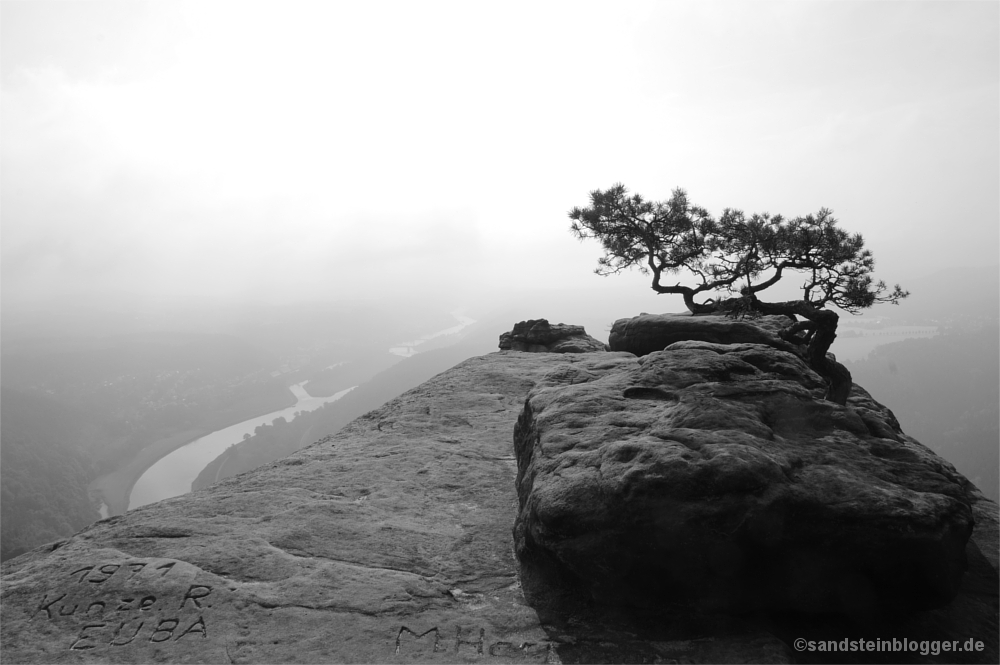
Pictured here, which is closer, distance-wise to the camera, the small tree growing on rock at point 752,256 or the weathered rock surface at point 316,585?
the weathered rock surface at point 316,585

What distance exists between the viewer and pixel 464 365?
65.4ft

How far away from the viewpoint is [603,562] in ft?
22.6

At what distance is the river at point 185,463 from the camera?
90.9m

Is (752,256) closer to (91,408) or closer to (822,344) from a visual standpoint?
(822,344)

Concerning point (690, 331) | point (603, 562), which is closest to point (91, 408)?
point (690, 331)

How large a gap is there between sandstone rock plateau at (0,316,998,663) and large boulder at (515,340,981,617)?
3 centimetres

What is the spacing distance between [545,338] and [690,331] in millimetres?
8606

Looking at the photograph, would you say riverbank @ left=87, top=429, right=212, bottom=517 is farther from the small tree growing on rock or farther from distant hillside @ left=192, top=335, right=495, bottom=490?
the small tree growing on rock

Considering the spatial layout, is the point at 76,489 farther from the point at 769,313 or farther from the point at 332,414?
the point at 769,313

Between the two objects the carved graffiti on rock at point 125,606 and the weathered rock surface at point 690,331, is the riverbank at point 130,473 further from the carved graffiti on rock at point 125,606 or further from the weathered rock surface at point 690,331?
the carved graffiti on rock at point 125,606

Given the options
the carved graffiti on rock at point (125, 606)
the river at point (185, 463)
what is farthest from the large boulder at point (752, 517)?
the river at point (185, 463)

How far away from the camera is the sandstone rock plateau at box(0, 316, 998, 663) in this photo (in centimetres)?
642

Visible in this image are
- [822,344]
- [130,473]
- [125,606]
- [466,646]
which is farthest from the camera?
[130,473]

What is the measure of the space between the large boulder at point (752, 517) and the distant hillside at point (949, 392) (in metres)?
101
